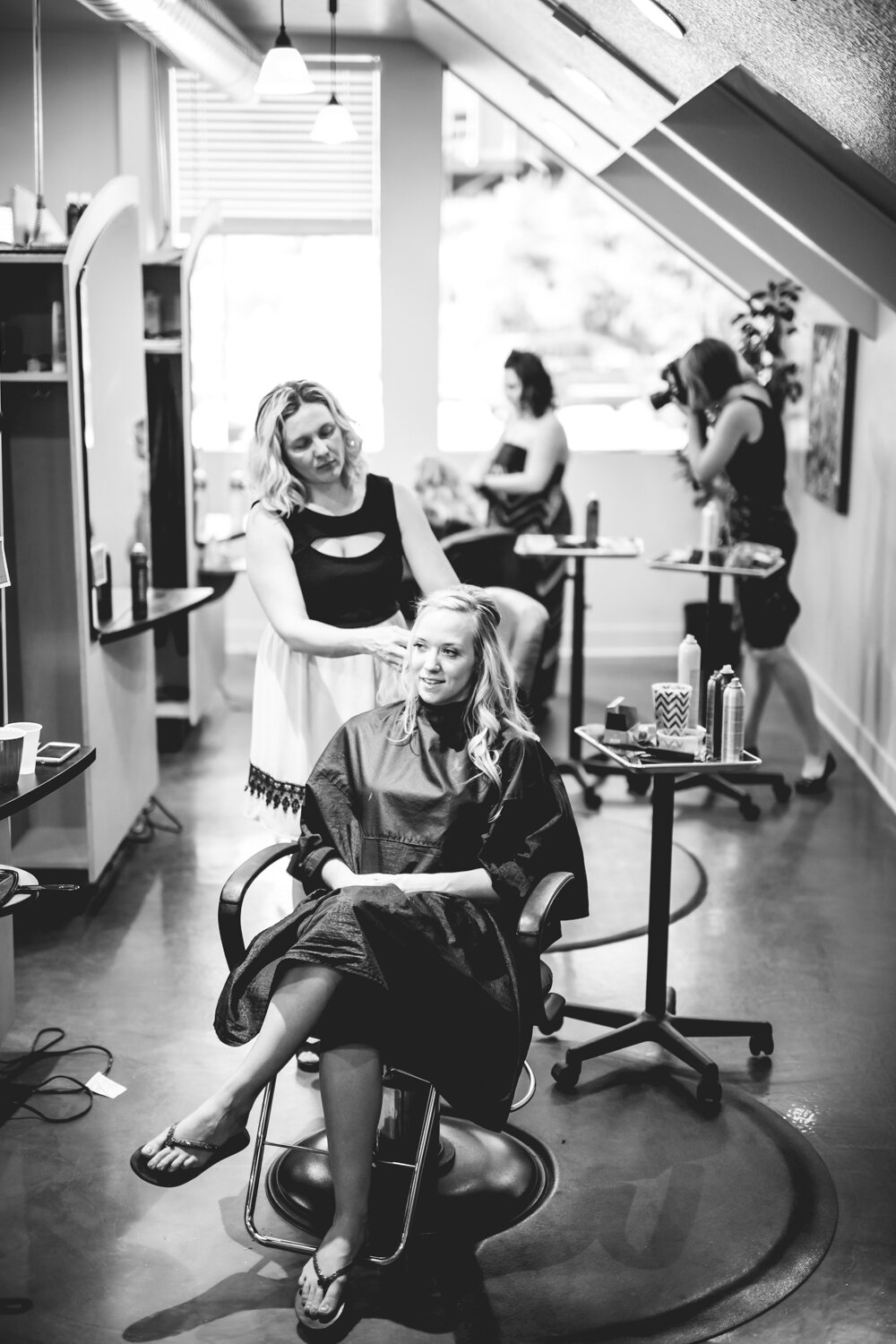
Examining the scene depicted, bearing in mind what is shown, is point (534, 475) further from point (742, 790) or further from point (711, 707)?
point (711, 707)

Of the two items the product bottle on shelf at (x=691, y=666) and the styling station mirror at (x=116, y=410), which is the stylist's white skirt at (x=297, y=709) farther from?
the styling station mirror at (x=116, y=410)

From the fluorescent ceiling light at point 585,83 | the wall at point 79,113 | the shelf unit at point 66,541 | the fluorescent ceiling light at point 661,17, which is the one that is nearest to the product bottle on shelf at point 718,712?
the fluorescent ceiling light at point 661,17

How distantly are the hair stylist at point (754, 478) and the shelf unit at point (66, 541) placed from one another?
2069 mm

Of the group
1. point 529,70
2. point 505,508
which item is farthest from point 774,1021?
point 529,70

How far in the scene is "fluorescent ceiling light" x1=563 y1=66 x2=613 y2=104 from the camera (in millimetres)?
5047

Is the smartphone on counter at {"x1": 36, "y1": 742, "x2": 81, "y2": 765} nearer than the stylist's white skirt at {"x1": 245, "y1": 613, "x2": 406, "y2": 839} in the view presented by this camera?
Yes

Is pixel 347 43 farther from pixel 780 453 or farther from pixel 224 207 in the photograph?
pixel 780 453

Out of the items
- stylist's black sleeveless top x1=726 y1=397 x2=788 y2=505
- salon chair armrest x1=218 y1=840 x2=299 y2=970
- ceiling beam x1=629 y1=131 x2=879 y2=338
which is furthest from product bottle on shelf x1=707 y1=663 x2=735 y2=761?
ceiling beam x1=629 y1=131 x2=879 y2=338

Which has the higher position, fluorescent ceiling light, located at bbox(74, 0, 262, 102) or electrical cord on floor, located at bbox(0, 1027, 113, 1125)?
fluorescent ceiling light, located at bbox(74, 0, 262, 102)

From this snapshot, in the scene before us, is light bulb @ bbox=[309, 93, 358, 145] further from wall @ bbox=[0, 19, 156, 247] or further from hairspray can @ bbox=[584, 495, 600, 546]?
hairspray can @ bbox=[584, 495, 600, 546]

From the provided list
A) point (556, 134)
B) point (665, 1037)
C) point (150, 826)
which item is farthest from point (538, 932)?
point (556, 134)

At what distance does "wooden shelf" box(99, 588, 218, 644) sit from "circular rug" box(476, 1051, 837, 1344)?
6.07 feet

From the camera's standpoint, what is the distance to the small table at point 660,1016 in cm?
328

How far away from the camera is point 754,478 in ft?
17.5
